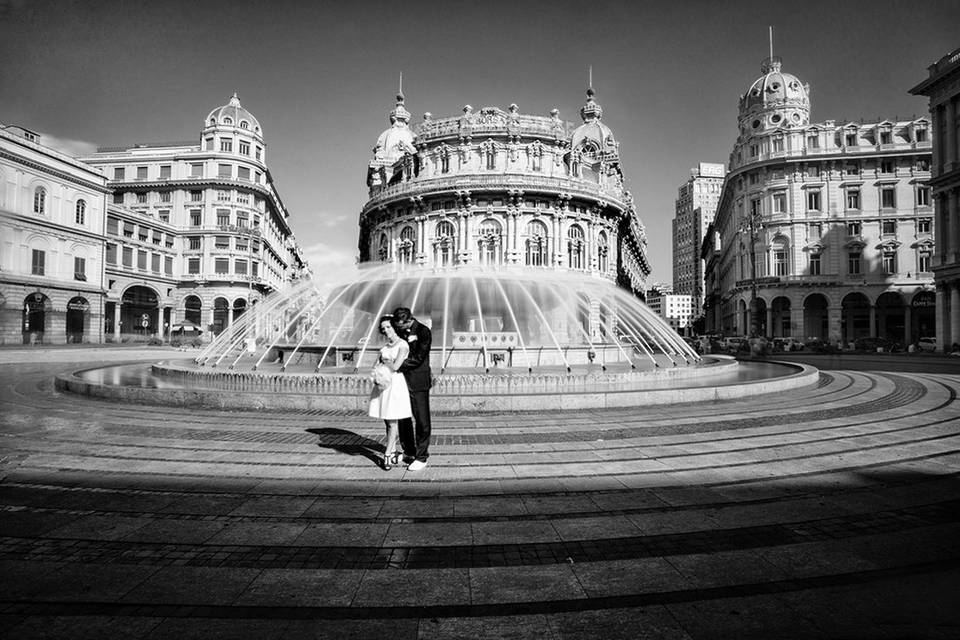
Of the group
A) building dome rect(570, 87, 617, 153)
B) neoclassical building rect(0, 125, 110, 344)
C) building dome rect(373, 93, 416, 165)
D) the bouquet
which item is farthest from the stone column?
neoclassical building rect(0, 125, 110, 344)

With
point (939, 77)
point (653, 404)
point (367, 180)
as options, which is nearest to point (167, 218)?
point (367, 180)

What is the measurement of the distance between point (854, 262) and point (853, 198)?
7389mm

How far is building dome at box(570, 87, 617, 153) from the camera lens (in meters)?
74.8

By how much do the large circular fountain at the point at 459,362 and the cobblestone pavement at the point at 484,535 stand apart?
2320 millimetres

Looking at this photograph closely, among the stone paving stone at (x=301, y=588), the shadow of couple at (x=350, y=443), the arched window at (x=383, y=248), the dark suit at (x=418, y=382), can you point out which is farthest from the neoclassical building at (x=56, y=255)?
the stone paving stone at (x=301, y=588)

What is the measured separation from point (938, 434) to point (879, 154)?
64718 mm

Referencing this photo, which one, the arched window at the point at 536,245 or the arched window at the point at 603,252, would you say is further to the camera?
the arched window at the point at 603,252

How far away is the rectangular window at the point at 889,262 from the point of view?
57.8m

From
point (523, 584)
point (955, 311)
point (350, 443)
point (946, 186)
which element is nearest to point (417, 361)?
point (350, 443)

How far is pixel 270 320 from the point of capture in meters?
20.8

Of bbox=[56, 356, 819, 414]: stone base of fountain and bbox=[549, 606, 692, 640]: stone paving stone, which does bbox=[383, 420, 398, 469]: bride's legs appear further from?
bbox=[56, 356, 819, 414]: stone base of fountain

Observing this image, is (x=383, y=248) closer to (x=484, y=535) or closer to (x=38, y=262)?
(x=38, y=262)

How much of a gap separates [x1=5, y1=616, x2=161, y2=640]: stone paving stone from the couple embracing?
336cm

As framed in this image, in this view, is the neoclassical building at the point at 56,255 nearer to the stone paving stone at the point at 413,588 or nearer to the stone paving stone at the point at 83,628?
the stone paving stone at the point at 83,628
